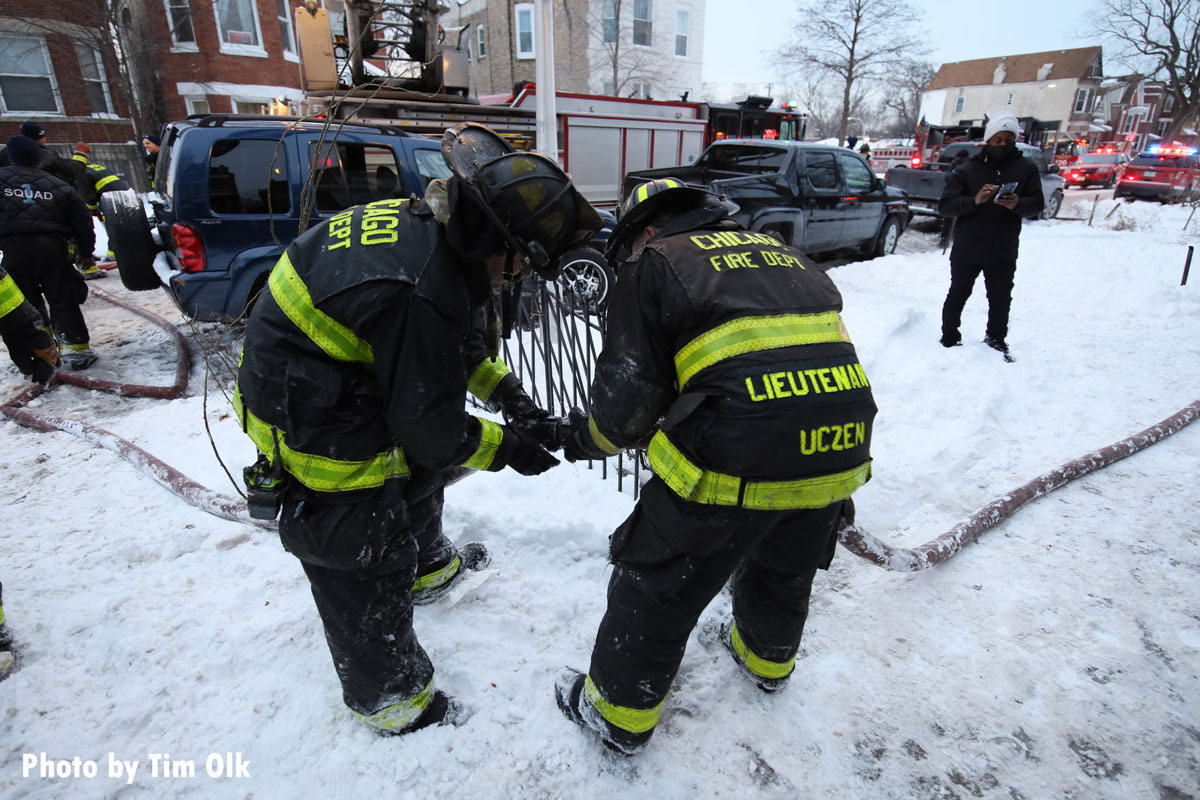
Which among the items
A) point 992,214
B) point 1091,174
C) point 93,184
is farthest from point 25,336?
point 1091,174

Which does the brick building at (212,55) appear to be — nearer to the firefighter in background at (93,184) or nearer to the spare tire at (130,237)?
the firefighter in background at (93,184)

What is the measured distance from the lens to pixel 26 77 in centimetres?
1399

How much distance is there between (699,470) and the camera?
1.52m

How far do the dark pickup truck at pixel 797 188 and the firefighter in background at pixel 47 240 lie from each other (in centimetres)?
560

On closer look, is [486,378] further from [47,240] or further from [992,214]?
[47,240]

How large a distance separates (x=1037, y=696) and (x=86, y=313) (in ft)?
28.2

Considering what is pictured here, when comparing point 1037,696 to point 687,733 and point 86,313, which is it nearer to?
point 687,733

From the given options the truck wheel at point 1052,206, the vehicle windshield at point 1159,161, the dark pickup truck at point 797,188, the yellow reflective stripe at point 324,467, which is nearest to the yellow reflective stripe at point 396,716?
the yellow reflective stripe at point 324,467

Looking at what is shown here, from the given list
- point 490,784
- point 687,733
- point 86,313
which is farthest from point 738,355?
point 86,313

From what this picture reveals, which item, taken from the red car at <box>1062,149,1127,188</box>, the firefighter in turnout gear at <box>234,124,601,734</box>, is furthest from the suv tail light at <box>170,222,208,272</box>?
the red car at <box>1062,149,1127,188</box>

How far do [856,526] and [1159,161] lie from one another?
843 inches

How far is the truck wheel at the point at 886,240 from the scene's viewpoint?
9.50 metres

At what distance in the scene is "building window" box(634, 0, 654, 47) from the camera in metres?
24.0

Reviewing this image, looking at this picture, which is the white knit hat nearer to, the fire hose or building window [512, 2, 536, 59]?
the fire hose
